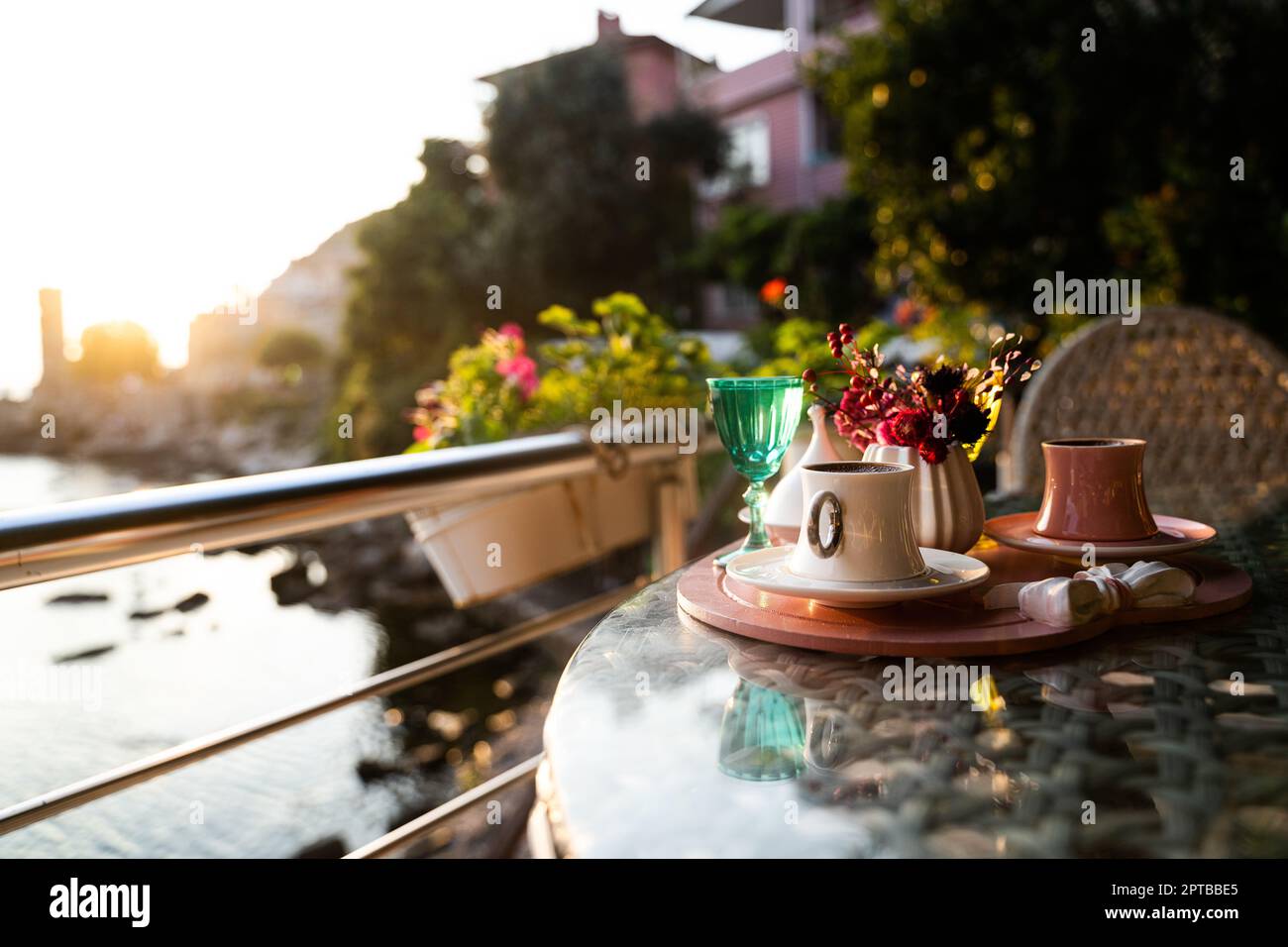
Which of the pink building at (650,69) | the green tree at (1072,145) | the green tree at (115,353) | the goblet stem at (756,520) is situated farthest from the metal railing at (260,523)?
the pink building at (650,69)

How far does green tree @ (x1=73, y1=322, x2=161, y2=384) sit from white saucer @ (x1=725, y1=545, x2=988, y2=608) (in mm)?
3906

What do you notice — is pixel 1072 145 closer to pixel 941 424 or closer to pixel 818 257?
pixel 941 424

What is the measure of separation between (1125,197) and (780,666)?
15.8 feet

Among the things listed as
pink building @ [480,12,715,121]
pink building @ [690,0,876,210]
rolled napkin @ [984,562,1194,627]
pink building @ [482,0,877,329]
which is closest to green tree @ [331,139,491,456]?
pink building @ [480,12,715,121]

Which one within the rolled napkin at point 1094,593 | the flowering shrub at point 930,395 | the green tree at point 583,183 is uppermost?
the green tree at point 583,183

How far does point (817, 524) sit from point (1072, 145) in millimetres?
4767

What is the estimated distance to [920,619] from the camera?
2.61 ft

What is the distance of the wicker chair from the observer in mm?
2004

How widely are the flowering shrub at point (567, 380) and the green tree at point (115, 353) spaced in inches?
98.0

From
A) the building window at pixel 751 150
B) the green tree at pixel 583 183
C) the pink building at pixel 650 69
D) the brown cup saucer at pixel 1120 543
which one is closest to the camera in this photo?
the brown cup saucer at pixel 1120 543

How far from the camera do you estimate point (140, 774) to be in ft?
3.51

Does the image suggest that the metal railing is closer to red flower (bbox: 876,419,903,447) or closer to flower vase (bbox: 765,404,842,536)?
flower vase (bbox: 765,404,842,536)

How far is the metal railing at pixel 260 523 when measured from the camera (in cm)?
94

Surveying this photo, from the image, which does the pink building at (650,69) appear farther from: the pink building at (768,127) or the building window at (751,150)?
the building window at (751,150)
